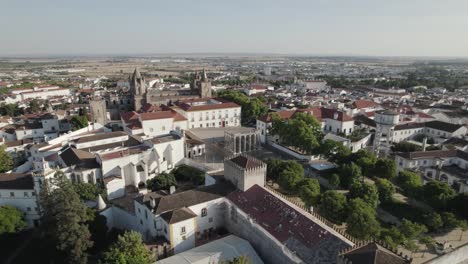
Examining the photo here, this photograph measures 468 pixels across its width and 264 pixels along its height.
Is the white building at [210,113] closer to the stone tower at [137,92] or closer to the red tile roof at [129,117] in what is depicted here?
the stone tower at [137,92]

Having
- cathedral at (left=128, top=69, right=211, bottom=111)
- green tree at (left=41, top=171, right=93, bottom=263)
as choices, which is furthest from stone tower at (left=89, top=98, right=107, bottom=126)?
green tree at (left=41, top=171, right=93, bottom=263)

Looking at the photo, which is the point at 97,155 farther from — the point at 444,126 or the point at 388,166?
the point at 444,126

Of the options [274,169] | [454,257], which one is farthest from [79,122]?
[454,257]

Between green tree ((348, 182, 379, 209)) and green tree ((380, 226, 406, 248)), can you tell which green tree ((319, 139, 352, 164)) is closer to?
green tree ((348, 182, 379, 209))

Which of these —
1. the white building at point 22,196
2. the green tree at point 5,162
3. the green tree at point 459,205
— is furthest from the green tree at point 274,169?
the green tree at point 5,162

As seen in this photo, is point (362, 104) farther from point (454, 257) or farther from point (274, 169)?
point (454, 257)
